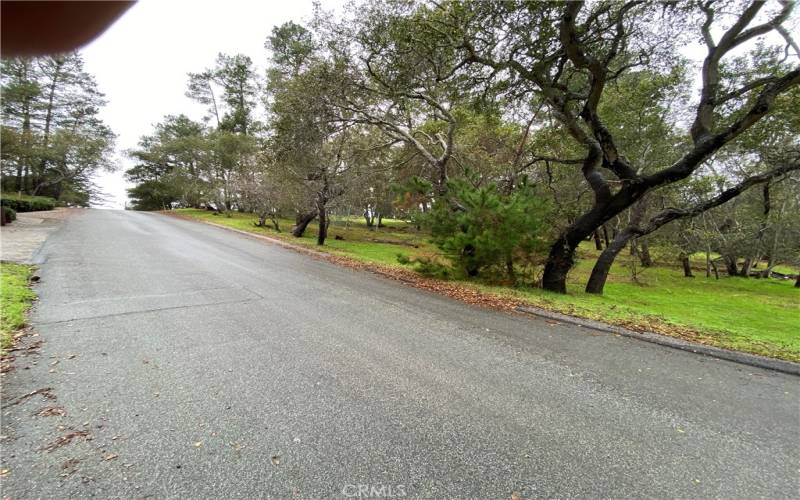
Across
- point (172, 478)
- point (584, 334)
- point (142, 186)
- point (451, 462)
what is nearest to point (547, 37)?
point (584, 334)

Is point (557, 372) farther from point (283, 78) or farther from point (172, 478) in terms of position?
point (283, 78)

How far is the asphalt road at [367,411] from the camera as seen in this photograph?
1923mm

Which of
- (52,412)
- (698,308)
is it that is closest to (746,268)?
(698,308)

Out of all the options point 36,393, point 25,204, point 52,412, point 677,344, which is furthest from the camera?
point 25,204

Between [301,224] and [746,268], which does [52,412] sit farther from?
[746,268]

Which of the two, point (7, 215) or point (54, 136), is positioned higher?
point (54, 136)

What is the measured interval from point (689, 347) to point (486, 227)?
172 inches

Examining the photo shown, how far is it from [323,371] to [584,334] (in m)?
3.94

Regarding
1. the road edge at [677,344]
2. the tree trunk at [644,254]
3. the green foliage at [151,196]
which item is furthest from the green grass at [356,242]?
the green foliage at [151,196]

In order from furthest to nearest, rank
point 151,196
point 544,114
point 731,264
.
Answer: point 151,196, point 731,264, point 544,114

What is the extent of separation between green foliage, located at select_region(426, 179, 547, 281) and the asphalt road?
3.26 metres

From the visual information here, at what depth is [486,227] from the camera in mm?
7848

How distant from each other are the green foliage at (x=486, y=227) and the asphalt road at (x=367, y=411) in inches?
128

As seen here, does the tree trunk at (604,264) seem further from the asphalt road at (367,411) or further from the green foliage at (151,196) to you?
the green foliage at (151,196)
